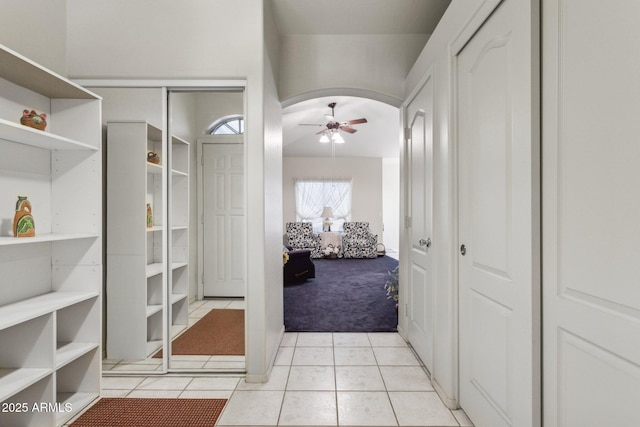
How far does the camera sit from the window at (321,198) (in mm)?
9211

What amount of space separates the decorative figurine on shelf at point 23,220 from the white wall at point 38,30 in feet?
2.97

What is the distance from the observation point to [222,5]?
2.19m

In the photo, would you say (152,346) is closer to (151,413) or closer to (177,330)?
(177,330)

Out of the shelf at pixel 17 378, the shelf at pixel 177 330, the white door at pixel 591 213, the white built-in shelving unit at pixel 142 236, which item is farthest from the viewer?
the shelf at pixel 177 330

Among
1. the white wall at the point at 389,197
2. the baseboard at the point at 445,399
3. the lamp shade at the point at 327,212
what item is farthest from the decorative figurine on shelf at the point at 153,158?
the white wall at the point at 389,197

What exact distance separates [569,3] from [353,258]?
723 centimetres

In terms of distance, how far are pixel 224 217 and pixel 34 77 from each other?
4.16 feet

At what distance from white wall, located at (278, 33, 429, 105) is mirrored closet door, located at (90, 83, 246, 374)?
88 centimetres

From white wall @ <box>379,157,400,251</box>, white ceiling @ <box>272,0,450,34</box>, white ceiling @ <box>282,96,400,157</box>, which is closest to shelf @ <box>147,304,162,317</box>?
white ceiling @ <box>272,0,450,34</box>

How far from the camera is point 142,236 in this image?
2234 millimetres

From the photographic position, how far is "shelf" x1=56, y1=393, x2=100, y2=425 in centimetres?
174

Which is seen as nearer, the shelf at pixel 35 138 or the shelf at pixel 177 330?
the shelf at pixel 35 138

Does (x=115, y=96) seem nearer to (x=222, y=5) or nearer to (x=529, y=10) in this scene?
(x=222, y=5)

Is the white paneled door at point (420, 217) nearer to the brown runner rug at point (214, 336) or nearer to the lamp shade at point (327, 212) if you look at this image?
the brown runner rug at point (214, 336)
